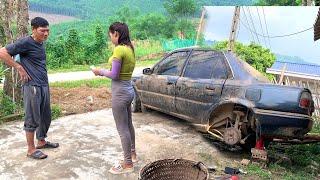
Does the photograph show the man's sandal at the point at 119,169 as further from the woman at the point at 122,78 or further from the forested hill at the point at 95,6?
the forested hill at the point at 95,6

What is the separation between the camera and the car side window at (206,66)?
6.71 meters

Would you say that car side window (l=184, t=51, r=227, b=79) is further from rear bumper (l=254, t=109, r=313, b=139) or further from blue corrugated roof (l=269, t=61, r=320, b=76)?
blue corrugated roof (l=269, t=61, r=320, b=76)

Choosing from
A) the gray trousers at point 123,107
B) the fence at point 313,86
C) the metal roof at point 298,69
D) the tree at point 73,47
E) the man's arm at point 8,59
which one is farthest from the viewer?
the tree at point 73,47

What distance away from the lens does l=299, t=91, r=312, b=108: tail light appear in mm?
5738

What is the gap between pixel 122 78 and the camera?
17.2 ft

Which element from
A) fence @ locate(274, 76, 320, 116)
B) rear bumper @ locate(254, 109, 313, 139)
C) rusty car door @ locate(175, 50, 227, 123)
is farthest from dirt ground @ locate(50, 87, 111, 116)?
fence @ locate(274, 76, 320, 116)

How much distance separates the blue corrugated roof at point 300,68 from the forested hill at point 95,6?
2465cm

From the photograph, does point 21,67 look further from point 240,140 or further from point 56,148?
point 240,140

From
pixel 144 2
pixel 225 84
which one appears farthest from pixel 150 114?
pixel 144 2

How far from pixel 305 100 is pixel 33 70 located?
3.77 m

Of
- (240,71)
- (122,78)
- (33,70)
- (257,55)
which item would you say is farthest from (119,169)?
(257,55)

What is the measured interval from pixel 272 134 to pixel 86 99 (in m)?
5.88

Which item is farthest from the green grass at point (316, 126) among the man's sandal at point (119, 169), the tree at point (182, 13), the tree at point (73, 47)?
the tree at point (182, 13)

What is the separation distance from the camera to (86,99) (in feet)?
34.7
